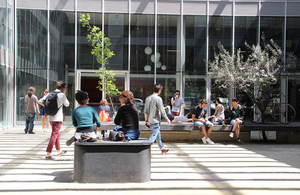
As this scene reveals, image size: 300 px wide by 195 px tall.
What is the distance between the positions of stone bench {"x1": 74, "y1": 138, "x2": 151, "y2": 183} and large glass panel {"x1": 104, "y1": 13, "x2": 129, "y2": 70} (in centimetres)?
1062

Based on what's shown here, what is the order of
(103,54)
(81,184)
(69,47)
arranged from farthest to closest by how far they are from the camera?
(69,47), (103,54), (81,184)

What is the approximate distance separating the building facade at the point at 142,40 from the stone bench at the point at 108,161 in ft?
33.6

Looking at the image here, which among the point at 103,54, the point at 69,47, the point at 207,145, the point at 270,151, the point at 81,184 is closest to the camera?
the point at 81,184

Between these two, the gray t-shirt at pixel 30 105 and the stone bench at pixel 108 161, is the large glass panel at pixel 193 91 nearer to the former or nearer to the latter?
the gray t-shirt at pixel 30 105

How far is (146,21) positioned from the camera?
1591cm

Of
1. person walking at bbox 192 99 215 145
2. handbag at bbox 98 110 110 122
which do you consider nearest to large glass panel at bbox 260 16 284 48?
person walking at bbox 192 99 215 145

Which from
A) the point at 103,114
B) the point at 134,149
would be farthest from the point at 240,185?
the point at 103,114

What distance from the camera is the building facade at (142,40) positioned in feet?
50.7

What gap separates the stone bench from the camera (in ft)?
17.2

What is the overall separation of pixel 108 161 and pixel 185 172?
1.81 metres

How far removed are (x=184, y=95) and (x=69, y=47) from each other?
603 centimetres

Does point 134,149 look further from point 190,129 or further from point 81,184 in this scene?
point 190,129

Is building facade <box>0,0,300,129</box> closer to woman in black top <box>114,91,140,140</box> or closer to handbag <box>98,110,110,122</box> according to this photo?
handbag <box>98,110,110,122</box>

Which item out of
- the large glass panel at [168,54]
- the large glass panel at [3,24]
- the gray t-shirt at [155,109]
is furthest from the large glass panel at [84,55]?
the gray t-shirt at [155,109]
